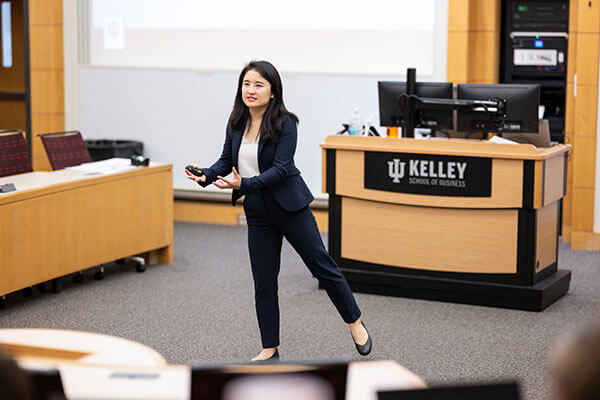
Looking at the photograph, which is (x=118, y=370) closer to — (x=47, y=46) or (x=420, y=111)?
(x=420, y=111)

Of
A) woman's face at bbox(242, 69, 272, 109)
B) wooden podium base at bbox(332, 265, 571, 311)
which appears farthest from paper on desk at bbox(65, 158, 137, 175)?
woman's face at bbox(242, 69, 272, 109)

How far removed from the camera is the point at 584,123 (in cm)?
726

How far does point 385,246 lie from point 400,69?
2619mm

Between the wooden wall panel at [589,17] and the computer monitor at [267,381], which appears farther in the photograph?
the wooden wall panel at [589,17]

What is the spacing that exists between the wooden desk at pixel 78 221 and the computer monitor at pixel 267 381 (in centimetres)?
384

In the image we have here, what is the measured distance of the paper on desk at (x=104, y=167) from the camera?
249 inches

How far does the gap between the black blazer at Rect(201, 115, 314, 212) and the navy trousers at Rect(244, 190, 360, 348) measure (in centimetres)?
5

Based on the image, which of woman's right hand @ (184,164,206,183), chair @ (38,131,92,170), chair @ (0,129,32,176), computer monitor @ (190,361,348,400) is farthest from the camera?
chair @ (38,131,92,170)

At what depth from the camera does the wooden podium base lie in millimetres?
5512

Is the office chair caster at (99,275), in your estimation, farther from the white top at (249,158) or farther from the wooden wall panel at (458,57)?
the wooden wall panel at (458,57)

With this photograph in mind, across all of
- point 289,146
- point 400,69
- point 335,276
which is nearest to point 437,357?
point 335,276

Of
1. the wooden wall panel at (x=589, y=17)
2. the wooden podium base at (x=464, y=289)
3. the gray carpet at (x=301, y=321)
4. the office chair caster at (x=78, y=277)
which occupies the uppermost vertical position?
the wooden wall panel at (x=589, y=17)

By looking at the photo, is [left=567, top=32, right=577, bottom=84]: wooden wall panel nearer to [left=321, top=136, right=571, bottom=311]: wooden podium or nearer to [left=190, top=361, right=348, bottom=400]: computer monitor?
[left=321, top=136, right=571, bottom=311]: wooden podium

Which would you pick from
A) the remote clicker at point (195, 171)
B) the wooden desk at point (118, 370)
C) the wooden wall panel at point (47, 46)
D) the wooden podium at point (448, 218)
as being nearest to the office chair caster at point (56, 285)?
the wooden podium at point (448, 218)
